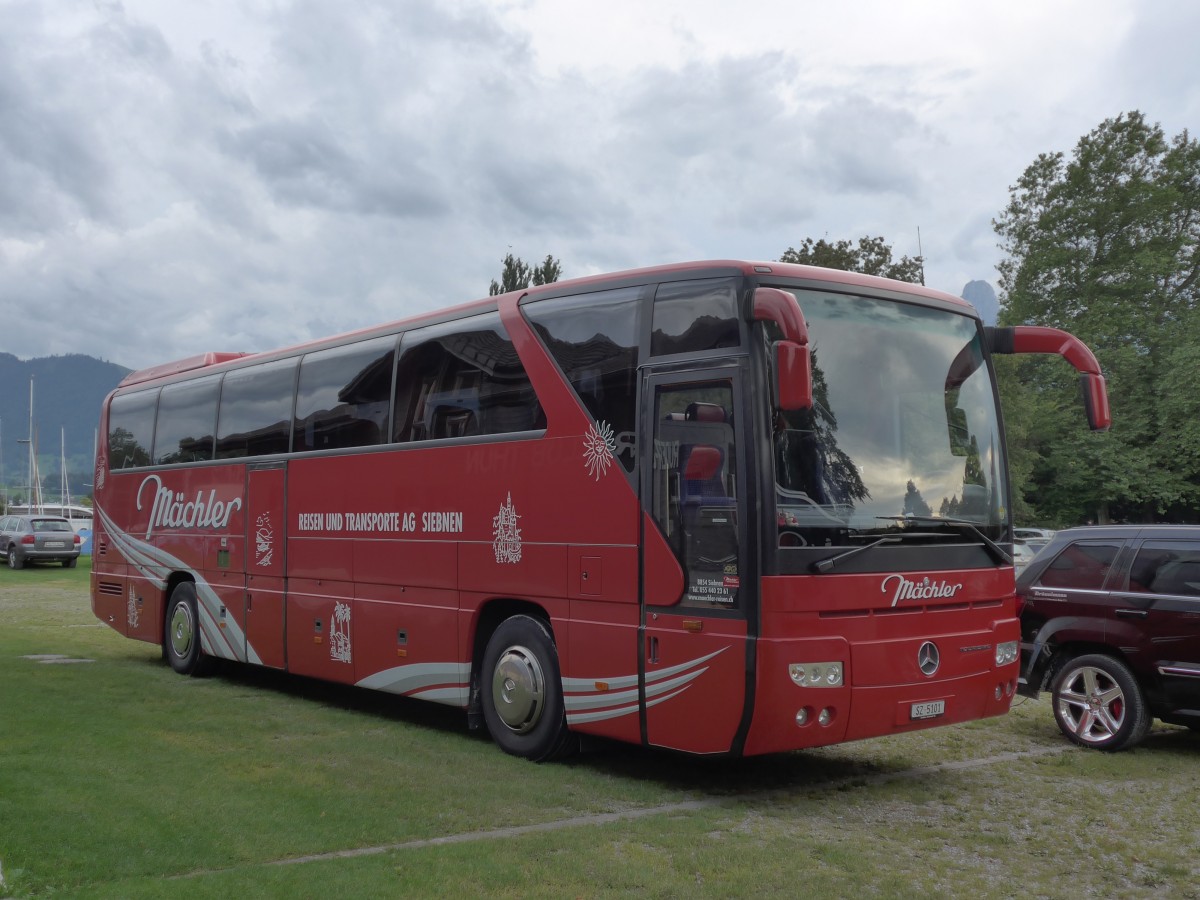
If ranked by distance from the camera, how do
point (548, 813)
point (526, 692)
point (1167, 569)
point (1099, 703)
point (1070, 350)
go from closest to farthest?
point (548, 813) < point (1070, 350) < point (526, 692) < point (1167, 569) < point (1099, 703)

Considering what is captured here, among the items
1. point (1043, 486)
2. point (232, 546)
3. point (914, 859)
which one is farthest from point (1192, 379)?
point (914, 859)

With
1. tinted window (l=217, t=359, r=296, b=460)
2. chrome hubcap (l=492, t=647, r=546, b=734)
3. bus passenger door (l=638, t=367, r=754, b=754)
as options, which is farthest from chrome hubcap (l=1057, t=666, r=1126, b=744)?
tinted window (l=217, t=359, r=296, b=460)

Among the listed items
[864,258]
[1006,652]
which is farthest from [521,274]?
[1006,652]

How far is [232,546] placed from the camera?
13.9 m

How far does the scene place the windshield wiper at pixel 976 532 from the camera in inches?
326

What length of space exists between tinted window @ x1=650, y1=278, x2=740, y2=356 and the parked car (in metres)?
35.3

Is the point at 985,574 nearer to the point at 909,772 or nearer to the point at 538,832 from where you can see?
the point at 909,772

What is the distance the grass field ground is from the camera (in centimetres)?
612

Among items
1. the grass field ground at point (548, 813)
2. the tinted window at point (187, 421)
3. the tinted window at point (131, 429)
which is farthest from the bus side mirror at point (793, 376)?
the tinted window at point (131, 429)

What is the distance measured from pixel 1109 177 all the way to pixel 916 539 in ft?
159

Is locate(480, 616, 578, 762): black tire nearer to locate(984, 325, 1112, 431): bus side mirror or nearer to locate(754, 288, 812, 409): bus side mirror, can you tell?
locate(754, 288, 812, 409): bus side mirror

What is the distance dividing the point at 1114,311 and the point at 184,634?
143ft

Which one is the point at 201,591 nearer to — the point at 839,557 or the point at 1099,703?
the point at 839,557

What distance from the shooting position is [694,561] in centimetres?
802
